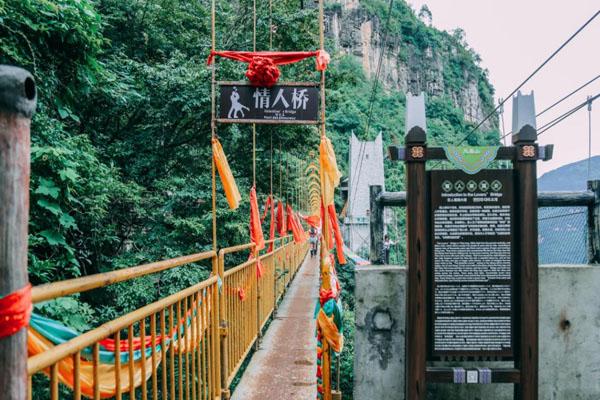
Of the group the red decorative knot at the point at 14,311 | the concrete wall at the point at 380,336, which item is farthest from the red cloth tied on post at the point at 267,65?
the red decorative knot at the point at 14,311

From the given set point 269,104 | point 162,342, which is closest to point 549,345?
point 162,342

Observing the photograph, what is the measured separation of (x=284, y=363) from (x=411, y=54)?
9304 centimetres

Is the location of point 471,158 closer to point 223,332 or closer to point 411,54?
point 223,332

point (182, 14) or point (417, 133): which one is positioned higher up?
point (182, 14)

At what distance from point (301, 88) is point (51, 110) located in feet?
13.3

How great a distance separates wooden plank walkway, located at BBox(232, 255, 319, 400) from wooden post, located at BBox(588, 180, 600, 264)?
2745mm

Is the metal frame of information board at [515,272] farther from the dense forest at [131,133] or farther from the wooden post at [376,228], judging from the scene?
the dense forest at [131,133]

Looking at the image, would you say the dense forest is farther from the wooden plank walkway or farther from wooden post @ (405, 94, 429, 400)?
wooden post @ (405, 94, 429, 400)

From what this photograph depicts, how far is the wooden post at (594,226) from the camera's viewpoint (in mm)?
3096

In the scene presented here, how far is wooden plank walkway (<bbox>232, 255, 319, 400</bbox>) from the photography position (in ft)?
13.7

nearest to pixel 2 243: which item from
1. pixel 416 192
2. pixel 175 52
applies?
pixel 416 192

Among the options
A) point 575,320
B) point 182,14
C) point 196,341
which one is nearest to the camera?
point 196,341

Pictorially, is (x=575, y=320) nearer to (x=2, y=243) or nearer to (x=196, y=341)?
(x=196, y=341)

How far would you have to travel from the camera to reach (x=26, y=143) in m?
1.09
